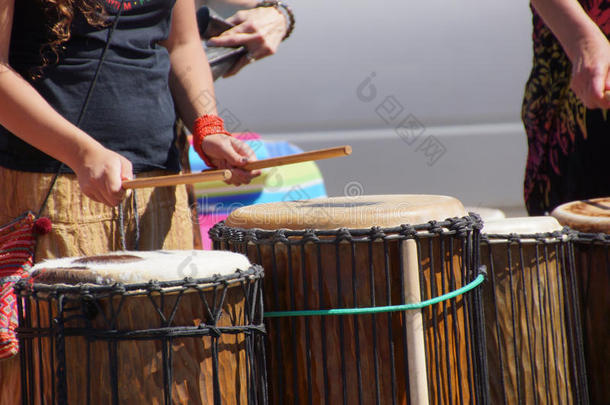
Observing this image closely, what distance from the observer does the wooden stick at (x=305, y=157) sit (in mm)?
1313

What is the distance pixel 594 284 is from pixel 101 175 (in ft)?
3.39

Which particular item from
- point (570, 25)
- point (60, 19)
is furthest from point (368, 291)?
point (570, 25)

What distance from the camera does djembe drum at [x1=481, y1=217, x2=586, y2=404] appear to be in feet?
5.05

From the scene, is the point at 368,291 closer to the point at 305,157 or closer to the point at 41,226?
the point at 305,157

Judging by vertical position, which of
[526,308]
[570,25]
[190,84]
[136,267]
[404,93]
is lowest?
[526,308]

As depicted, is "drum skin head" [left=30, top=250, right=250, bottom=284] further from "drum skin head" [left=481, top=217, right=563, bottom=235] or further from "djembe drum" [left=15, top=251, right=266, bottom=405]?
"drum skin head" [left=481, top=217, right=563, bottom=235]

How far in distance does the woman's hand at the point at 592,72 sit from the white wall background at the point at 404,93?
1.83 m

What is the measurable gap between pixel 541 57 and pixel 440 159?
1604 millimetres

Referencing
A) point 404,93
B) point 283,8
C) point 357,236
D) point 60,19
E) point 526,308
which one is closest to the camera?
point 357,236

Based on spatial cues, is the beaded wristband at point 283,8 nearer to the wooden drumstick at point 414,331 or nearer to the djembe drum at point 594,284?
the djembe drum at point 594,284

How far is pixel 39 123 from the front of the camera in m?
1.31

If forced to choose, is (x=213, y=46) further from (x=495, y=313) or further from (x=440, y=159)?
(x=440, y=159)

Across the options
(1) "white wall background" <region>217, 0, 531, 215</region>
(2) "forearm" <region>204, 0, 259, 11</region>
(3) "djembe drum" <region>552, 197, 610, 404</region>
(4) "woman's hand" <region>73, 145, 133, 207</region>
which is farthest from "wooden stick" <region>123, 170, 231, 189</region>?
(1) "white wall background" <region>217, 0, 531, 215</region>

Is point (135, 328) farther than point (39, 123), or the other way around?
point (39, 123)
